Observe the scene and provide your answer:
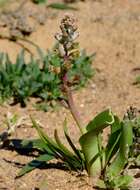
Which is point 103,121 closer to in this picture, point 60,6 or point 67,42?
point 67,42

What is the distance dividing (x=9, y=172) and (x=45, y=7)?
287 centimetres

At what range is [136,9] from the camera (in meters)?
6.19

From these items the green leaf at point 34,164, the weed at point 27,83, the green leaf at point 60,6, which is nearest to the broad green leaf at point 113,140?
the green leaf at point 34,164

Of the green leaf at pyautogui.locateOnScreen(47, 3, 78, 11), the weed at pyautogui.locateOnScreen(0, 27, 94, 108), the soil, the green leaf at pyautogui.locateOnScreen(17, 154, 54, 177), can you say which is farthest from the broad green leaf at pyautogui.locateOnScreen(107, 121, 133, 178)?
the green leaf at pyautogui.locateOnScreen(47, 3, 78, 11)

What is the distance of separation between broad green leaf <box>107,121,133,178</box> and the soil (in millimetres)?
132

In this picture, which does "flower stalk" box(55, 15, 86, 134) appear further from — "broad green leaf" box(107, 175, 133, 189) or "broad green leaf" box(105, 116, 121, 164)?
"broad green leaf" box(107, 175, 133, 189)

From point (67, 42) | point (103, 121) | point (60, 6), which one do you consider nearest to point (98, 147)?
point (103, 121)

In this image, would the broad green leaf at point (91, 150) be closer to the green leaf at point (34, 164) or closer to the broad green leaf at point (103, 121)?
the broad green leaf at point (103, 121)

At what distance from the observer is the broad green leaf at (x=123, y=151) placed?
10.6 feet

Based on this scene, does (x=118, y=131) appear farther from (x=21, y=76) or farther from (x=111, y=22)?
(x=111, y=22)

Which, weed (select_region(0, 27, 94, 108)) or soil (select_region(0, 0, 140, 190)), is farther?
weed (select_region(0, 27, 94, 108))

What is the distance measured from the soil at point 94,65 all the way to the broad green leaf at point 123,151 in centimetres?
13

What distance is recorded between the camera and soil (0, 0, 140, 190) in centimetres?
358

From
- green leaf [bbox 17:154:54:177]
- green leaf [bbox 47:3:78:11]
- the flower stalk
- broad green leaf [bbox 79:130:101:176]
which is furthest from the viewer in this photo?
green leaf [bbox 47:3:78:11]
